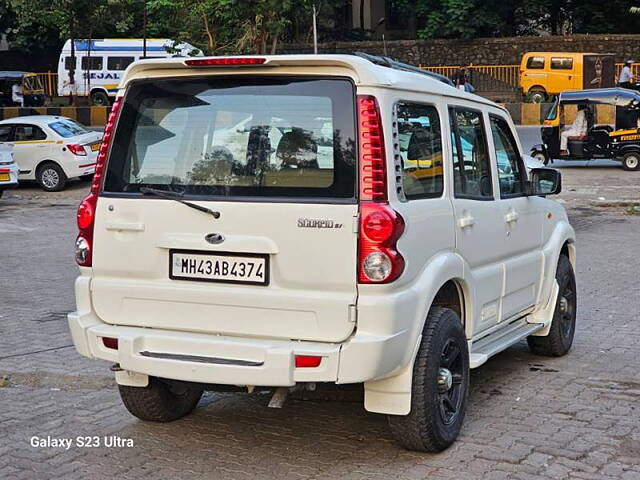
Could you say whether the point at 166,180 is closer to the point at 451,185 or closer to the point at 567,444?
the point at 451,185

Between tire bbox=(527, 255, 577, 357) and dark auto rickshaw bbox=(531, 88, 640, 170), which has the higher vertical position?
dark auto rickshaw bbox=(531, 88, 640, 170)

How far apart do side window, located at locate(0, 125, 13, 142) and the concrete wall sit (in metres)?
19.3

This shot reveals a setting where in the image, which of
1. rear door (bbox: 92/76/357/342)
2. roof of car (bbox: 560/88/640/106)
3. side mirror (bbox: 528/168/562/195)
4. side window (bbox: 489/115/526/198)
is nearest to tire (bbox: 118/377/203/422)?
rear door (bbox: 92/76/357/342)

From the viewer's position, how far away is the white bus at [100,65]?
40438mm

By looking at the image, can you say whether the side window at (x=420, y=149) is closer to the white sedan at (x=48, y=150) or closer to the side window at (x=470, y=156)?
the side window at (x=470, y=156)

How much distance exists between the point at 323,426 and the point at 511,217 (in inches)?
70.4

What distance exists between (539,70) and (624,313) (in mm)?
29715

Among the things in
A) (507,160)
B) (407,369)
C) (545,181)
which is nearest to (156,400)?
(407,369)

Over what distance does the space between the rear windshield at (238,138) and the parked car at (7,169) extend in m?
15.0

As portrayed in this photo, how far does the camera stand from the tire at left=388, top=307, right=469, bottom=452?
5055 mm

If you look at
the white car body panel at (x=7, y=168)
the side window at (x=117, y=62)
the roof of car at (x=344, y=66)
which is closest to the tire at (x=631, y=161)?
the white car body panel at (x=7, y=168)

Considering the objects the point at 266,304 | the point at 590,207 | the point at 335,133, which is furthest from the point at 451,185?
the point at 590,207

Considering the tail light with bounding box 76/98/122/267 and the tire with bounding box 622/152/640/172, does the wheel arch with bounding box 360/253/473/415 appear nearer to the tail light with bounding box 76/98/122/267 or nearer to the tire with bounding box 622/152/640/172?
the tail light with bounding box 76/98/122/267

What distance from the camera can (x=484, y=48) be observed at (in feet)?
133
